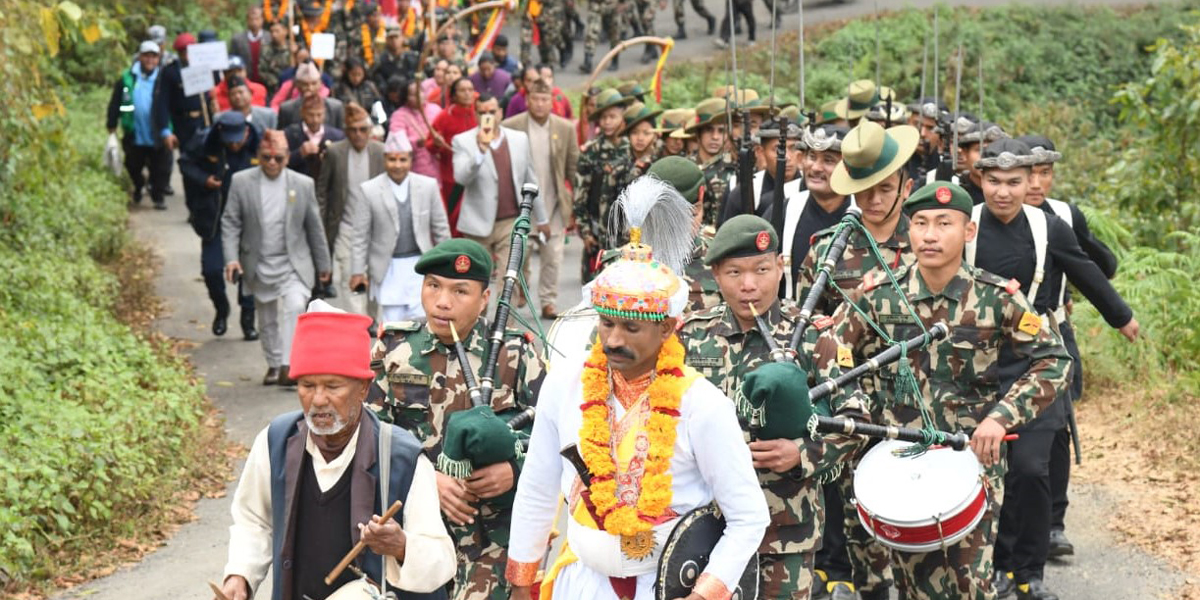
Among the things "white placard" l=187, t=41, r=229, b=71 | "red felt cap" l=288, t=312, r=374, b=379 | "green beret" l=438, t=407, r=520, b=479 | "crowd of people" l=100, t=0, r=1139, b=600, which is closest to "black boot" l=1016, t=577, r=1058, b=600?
"crowd of people" l=100, t=0, r=1139, b=600

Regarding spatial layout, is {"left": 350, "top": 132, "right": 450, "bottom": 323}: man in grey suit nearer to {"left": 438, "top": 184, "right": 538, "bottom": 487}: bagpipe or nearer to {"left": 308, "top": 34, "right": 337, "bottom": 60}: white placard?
{"left": 438, "top": 184, "right": 538, "bottom": 487}: bagpipe

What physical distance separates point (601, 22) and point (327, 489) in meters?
26.8

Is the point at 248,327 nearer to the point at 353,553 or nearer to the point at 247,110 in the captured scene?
the point at 247,110

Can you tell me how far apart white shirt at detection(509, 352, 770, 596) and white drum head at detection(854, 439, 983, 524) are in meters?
1.88

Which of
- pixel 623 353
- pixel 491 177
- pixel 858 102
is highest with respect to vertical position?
pixel 623 353

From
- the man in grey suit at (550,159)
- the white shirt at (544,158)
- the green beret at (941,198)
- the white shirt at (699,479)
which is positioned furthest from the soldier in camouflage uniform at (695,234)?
the white shirt at (544,158)

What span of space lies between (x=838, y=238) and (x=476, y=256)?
65.1 inches

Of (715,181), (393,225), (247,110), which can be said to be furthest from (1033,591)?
(247,110)

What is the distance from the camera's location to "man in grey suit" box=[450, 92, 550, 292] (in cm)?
1453

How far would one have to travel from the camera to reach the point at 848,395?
6.94m

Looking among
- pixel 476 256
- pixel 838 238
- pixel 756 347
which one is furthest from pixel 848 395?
pixel 476 256

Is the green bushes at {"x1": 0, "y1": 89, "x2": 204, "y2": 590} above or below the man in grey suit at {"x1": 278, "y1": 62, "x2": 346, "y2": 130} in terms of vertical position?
below

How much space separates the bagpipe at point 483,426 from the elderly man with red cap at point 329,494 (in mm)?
965

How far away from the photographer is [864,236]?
8336 mm
